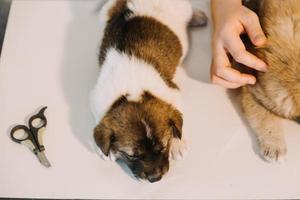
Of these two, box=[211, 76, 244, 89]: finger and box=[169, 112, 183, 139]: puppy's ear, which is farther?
box=[211, 76, 244, 89]: finger

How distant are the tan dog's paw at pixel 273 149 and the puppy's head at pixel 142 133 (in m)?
0.29

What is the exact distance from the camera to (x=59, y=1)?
192cm

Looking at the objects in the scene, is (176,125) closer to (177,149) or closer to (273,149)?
(177,149)

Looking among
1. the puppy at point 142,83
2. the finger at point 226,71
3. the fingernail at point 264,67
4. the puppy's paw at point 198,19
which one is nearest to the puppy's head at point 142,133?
the puppy at point 142,83

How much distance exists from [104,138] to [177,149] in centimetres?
25

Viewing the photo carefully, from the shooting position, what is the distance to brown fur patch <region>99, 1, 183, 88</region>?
1614mm

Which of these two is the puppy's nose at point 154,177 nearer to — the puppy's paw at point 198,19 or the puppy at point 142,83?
the puppy at point 142,83

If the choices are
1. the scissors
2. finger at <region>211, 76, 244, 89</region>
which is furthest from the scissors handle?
finger at <region>211, 76, 244, 89</region>

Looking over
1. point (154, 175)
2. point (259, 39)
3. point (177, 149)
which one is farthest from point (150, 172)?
point (259, 39)

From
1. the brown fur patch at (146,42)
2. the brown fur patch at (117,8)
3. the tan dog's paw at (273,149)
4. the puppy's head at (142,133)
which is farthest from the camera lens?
the brown fur patch at (117,8)

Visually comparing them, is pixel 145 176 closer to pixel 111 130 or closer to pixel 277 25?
pixel 111 130

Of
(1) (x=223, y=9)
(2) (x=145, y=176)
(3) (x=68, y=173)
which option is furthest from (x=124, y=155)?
(1) (x=223, y=9)

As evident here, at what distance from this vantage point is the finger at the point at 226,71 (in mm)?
1513

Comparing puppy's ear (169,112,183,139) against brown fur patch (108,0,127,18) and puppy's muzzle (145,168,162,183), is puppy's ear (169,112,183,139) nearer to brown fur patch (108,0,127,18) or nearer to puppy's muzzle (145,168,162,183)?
puppy's muzzle (145,168,162,183)
